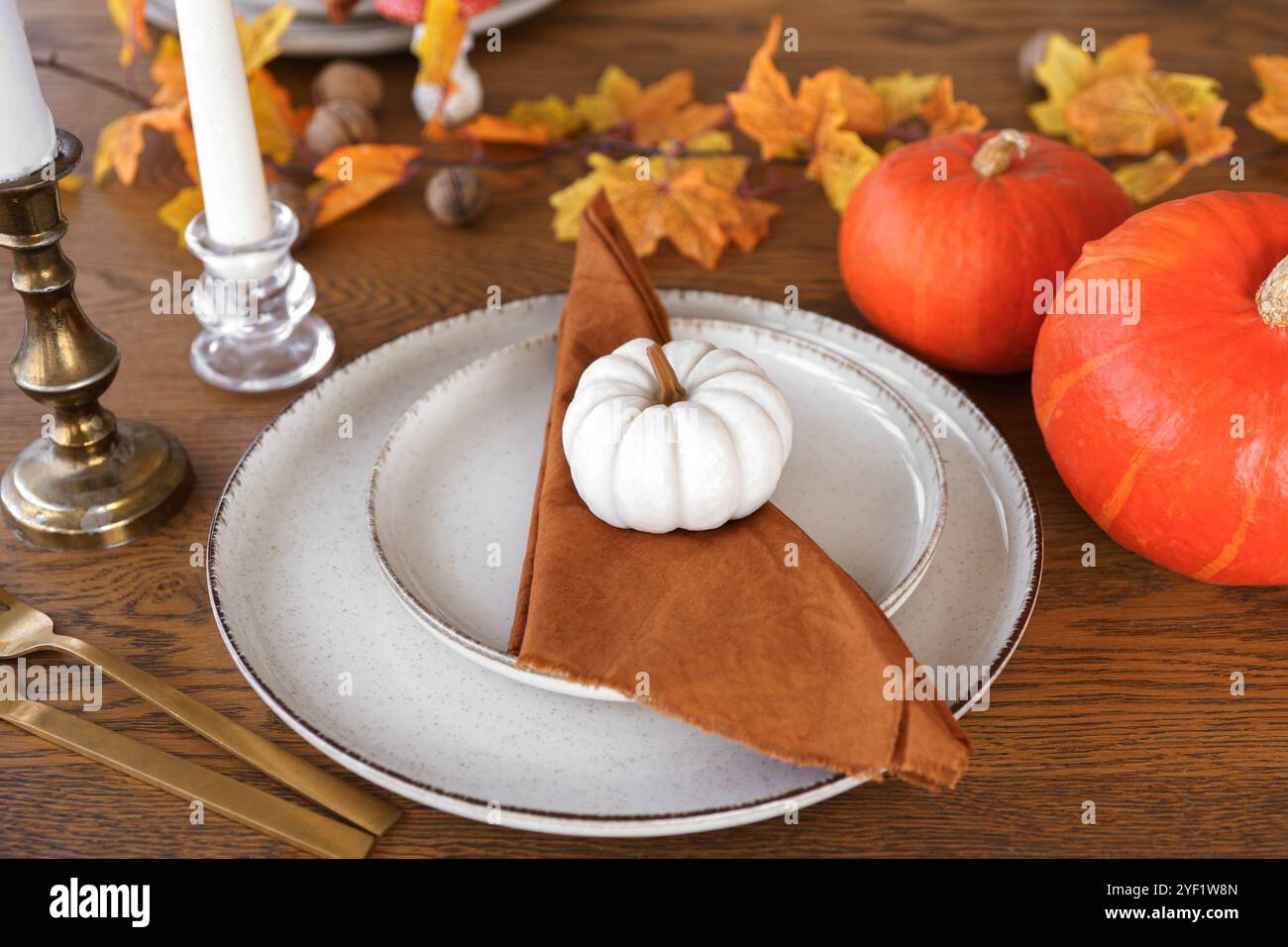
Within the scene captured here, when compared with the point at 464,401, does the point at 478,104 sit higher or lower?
higher

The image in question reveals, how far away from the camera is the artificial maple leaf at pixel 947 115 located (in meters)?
1.17

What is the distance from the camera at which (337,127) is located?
3.84 feet

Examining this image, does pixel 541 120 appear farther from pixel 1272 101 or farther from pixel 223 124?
pixel 1272 101

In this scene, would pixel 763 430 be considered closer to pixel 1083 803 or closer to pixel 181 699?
pixel 1083 803

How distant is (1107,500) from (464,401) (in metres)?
0.44

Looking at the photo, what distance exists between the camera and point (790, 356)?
877mm

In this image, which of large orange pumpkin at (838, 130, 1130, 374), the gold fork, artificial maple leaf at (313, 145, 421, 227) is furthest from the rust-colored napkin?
artificial maple leaf at (313, 145, 421, 227)

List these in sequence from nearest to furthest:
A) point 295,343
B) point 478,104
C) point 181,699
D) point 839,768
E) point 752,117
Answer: point 839,768, point 181,699, point 295,343, point 752,117, point 478,104

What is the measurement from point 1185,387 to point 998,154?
0.90 ft

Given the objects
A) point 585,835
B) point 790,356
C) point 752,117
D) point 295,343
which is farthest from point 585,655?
point 752,117

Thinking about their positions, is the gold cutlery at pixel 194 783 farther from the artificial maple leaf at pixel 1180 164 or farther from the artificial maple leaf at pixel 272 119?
the artificial maple leaf at pixel 1180 164

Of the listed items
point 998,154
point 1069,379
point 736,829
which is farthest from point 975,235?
point 736,829

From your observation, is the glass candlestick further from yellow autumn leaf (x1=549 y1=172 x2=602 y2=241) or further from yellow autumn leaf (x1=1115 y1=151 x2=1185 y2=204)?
yellow autumn leaf (x1=1115 y1=151 x2=1185 y2=204)
